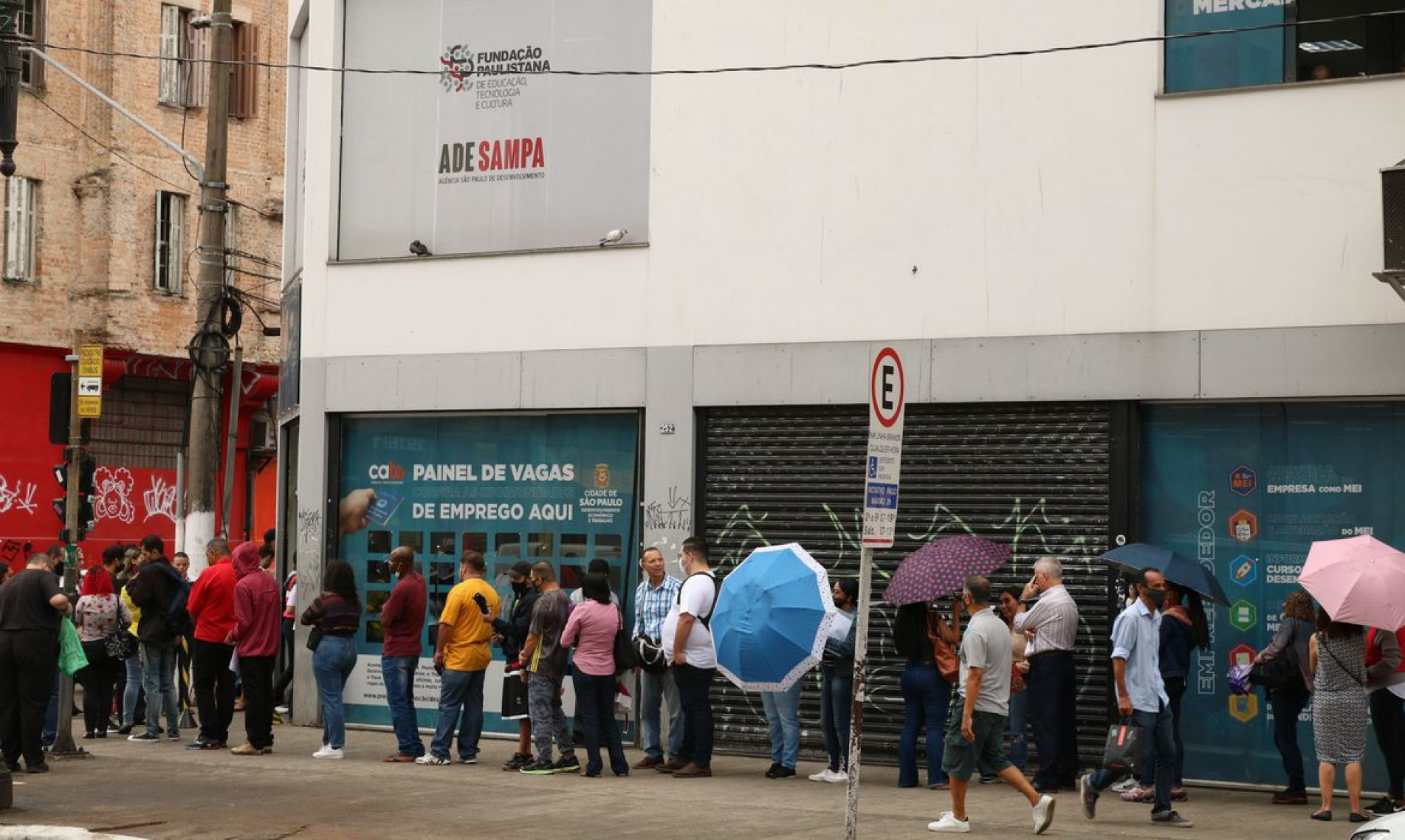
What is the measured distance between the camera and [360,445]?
19609mm

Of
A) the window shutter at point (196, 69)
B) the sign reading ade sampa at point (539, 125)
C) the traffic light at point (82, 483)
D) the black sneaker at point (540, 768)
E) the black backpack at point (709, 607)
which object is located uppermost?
the window shutter at point (196, 69)

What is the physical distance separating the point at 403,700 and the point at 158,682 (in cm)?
333

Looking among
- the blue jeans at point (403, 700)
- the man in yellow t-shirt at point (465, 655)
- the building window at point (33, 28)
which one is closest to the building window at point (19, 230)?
the building window at point (33, 28)

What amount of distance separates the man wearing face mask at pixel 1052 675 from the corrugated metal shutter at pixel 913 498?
2.56 feet

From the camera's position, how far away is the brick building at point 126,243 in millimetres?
33469

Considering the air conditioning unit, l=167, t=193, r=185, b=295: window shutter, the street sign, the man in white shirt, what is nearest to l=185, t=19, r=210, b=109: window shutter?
l=167, t=193, r=185, b=295: window shutter

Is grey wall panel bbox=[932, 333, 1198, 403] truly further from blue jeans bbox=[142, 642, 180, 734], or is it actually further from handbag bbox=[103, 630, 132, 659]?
handbag bbox=[103, 630, 132, 659]

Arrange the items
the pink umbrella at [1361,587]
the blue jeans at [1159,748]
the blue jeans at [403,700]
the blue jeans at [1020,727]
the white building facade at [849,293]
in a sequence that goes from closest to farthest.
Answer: the pink umbrella at [1361,587] < the blue jeans at [1159,748] < the white building facade at [849,293] < the blue jeans at [1020,727] < the blue jeans at [403,700]

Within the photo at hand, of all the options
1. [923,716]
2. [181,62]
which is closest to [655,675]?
[923,716]

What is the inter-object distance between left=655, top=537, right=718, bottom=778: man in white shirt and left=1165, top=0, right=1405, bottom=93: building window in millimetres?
5670

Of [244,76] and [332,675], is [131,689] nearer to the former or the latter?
[332,675]

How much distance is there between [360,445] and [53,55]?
18.1 m

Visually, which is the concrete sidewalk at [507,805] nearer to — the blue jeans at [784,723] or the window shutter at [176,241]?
the blue jeans at [784,723]

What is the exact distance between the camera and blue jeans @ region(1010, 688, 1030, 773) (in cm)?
1548
